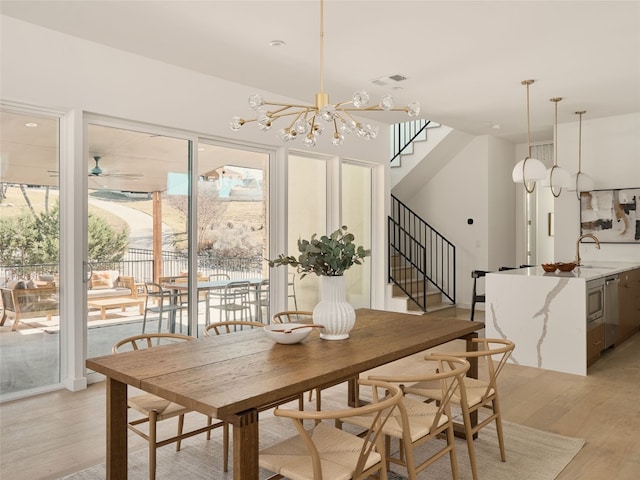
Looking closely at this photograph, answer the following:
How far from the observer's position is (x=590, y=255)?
7.04m

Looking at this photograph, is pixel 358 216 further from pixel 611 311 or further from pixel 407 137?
pixel 611 311

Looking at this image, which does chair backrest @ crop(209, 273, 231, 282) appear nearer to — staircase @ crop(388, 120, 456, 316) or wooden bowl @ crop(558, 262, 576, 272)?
staircase @ crop(388, 120, 456, 316)

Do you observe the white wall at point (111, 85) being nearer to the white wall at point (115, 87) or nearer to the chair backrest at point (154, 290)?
the white wall at point (115, 87)

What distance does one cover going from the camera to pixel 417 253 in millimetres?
8773

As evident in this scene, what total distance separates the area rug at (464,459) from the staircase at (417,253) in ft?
14.9

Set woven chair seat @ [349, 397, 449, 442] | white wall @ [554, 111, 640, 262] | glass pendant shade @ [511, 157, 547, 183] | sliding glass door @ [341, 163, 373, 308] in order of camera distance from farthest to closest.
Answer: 1. sliding glass door @ [341, 163, 373, 308]
2. white wall @ [554, 111, 640, 262]
3. glass pendant shade @ [511, 157, 547, 183]
4. woven chair seat @ [349, 397, 449, 442]

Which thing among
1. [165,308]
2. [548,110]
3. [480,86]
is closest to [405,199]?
[548,110]

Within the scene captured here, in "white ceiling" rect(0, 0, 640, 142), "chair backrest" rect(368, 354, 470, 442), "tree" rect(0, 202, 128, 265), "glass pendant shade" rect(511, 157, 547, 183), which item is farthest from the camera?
"glass pendant shade" rect(511, 157, 547, 183)

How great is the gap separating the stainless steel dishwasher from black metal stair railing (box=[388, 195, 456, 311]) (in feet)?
9.36

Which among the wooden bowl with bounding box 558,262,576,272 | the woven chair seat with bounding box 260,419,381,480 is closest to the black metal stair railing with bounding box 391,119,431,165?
the wooden bowl with bounding box 558,262,576,272

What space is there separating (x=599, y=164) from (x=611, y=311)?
2618mm

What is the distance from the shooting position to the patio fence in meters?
3.87

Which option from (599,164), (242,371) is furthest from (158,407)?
(599,164)

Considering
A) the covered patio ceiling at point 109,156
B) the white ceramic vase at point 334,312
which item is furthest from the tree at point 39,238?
the white ceramic vase at point 334,312
